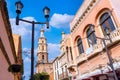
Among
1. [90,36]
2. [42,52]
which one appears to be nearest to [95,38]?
[90,36]

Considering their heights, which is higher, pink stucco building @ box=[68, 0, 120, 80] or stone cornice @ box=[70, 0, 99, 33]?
stone cornice @ box=[70, 0, 99, 33]

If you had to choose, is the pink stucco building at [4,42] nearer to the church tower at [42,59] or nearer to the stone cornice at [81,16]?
the stone cornice at [81,16]

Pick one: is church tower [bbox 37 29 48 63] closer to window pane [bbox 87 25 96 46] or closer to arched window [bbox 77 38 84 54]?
arched window [bbox 77 38 84 54]

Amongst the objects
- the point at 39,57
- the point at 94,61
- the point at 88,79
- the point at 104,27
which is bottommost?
the point at 88,79

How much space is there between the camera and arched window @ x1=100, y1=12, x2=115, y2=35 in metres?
12.4

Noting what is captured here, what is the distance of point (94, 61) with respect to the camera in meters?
14.1

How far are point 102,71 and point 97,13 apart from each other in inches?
214

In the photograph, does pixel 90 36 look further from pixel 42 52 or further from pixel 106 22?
pixel 42 52

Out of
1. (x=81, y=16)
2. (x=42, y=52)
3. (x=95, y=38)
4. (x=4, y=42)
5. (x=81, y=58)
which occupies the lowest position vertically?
(x=4, y=42)

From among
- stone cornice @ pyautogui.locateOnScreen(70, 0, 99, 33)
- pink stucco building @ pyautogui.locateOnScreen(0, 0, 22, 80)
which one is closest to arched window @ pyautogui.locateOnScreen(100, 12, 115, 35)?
stone cornice @ pyautogui.locateOnScreen(70, 0, 99, 33)

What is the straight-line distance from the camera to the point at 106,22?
13023mm

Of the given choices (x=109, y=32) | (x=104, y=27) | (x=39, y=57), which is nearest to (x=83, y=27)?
(x=104, y=27)

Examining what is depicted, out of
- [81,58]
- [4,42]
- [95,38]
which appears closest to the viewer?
[4,42]

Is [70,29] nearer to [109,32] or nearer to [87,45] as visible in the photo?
[87,45]
